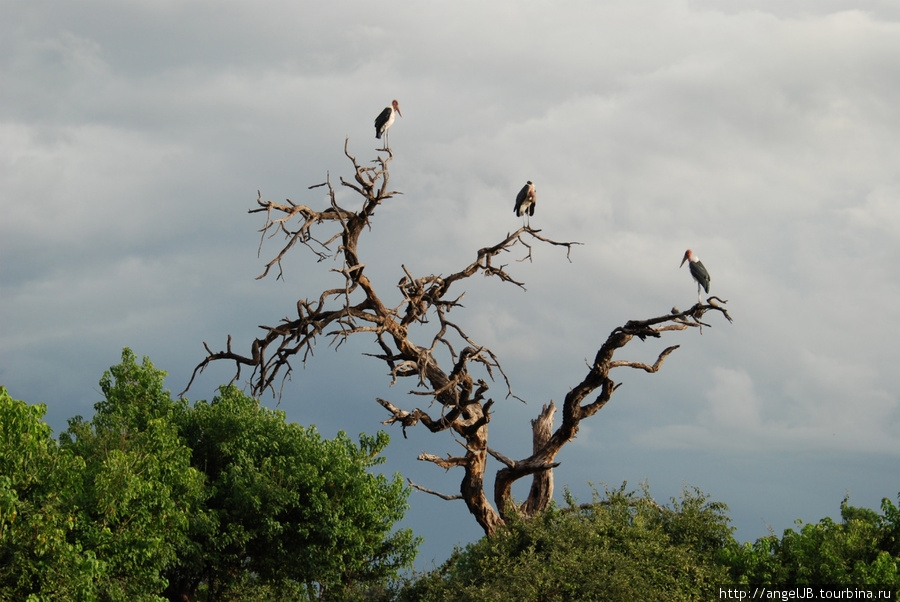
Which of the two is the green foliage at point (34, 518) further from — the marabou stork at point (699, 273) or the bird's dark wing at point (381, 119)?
the marabou stork at point (699, 273)

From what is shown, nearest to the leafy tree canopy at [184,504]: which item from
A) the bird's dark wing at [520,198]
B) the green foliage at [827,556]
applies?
the green foliage at [827,556]

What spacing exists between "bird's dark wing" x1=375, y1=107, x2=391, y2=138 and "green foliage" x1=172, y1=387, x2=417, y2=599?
763 centimetres

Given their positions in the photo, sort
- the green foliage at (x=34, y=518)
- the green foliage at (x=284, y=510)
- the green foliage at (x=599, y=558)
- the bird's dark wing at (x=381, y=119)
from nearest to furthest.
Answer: the green foliage at (x=599, y=558)
the green foliage at (x=34, y=518)
the bird's dark wing at (x=381, y=119)
the green foliage at (x=284, y=510)

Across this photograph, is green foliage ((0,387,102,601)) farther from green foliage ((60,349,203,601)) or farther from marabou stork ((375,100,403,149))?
marabou stork ((375,100,403,149))

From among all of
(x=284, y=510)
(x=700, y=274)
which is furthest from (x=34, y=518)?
(x=700, y=274)

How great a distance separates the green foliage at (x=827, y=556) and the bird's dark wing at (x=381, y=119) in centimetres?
1086

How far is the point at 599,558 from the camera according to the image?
1430 cm

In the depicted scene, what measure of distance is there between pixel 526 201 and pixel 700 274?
3995 mm

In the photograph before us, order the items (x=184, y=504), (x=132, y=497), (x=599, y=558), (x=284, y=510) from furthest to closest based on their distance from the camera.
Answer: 1. (x=284, y=510)
2. (x=184, y=504)
3. (x=132, y=497)
4. (x=599, y=558)

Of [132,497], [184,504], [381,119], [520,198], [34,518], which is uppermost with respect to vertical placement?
[381,119]

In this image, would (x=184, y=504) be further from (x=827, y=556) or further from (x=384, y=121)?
(x=827, y=556)

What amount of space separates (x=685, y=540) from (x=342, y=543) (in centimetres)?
944

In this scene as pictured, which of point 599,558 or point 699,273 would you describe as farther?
point 699,273

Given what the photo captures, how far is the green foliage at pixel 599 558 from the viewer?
540 inches
